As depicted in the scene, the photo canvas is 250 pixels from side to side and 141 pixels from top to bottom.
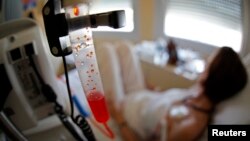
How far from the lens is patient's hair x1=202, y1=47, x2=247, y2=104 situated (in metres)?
0.67

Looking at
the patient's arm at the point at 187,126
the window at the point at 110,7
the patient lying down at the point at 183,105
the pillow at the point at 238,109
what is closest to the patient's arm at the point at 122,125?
the patient lying down at the point at 183,105

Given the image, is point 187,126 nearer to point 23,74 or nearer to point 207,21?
point 207,21

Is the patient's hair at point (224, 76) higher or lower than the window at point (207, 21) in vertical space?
lower

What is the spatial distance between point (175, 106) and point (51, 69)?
62 cm

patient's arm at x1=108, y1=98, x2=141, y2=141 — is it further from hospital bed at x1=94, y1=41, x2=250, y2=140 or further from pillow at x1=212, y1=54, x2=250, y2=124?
pillow at x1=212, y1=54, x2=250, y2=124

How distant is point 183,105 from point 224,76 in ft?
0.86

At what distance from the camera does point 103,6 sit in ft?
1.64

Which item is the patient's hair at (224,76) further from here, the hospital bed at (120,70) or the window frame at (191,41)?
the hospital bed at (120,70)

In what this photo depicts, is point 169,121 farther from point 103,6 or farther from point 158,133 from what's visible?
point 103,6

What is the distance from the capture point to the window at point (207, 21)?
63 centimetres

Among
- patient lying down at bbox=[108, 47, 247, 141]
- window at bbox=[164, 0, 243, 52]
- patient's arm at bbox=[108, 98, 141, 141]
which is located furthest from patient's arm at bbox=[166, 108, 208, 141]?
window at bbox=[164, 0, 243, 52]

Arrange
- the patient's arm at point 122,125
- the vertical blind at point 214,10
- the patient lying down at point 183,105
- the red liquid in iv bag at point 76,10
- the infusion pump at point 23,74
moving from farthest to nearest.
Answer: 1. the patient's arm at point 122,125
2. the patient lying down at point 183,105
3. the vertical blind at point 214,10
4. the infusion pump at point 23,74
5. the red liquid in iv bag at point 76,10

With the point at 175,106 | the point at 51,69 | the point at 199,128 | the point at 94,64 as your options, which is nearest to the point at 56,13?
the point at 94,64

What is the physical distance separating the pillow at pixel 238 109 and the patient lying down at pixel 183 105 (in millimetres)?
20
